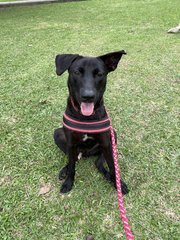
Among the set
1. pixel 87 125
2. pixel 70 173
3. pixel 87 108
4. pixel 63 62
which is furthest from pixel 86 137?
pixel 63 62

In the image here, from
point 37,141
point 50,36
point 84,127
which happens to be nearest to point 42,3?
point 50,36

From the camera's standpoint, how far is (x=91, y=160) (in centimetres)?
329

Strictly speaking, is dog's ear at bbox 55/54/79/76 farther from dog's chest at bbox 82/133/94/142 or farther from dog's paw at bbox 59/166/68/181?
dog's paw at bbox 59/166/68/181

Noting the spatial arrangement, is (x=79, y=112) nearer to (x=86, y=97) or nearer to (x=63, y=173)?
(x=86, y=97)

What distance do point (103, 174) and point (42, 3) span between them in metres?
13.3

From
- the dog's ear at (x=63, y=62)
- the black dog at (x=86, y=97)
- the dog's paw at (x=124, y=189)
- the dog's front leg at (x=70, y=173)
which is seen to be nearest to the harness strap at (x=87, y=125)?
the black dog at (x=86, y=97)

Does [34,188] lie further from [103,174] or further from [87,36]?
[87,36]

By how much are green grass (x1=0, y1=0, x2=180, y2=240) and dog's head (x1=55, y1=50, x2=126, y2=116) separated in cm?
100

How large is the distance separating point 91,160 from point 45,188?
65 centimetres

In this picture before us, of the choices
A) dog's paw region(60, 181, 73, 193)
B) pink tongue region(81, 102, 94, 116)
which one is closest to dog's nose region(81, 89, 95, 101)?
pink tongue region(81, 102, 94, 116)

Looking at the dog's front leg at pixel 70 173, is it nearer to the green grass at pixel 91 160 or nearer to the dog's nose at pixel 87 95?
the green grass at pixel 91 160

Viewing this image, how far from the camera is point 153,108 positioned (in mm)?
4250

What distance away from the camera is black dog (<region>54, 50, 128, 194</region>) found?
2.41 metres

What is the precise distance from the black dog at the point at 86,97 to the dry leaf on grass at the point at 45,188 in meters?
0.16
